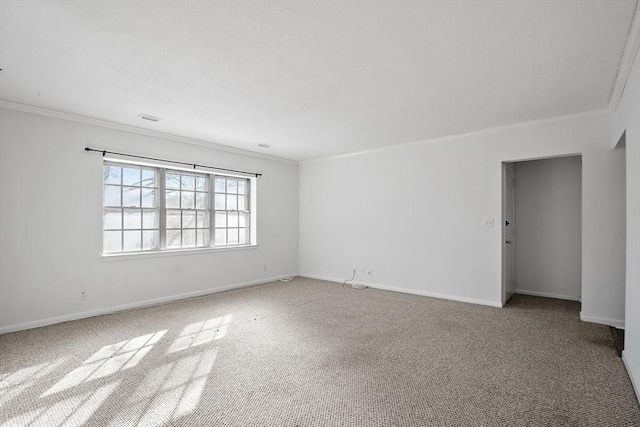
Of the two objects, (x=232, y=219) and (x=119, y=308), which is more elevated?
(x=232, y=219)

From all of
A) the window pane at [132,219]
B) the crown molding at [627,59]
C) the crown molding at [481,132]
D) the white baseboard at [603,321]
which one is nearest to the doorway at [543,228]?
the crown molding at [481,132]

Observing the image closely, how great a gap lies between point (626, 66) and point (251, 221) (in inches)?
217

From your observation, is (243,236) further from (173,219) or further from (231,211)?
Answer: (173,219)

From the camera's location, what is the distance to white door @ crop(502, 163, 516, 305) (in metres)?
4.67

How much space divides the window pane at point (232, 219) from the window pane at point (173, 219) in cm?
96

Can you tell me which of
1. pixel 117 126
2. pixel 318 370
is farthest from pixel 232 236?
pixel 318 370

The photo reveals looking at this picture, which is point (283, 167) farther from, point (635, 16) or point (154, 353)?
point (635, 16)

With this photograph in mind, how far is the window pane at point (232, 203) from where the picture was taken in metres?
6.00

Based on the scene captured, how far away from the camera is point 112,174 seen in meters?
4.56

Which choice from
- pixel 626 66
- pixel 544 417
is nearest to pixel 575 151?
pixel 626 66

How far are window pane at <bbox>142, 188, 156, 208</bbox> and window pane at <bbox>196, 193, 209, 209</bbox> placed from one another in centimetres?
71

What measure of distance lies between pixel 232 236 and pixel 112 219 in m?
2.01

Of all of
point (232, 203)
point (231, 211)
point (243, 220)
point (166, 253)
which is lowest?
point (166, 253)

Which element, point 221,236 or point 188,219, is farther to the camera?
point 221,236
